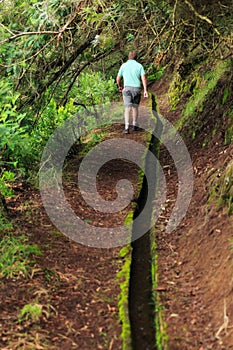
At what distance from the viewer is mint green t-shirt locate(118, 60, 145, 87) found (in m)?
11.9

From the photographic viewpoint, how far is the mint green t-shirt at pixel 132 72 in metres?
11.9

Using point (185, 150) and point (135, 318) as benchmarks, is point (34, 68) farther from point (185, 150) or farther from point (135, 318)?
point (135, 318)

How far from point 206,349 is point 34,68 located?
6136mm

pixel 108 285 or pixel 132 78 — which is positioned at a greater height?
pixel 132 78

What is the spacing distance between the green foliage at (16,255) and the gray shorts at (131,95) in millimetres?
6034

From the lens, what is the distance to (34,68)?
9578 millimetres

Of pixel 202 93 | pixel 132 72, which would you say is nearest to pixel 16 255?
pixel 202 93

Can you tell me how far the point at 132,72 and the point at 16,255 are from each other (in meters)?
6.48

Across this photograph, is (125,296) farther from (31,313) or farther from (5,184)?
(5,184)

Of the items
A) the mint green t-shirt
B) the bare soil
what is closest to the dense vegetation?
the bare soil

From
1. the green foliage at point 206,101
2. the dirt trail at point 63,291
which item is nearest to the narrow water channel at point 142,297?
the dirt trail at point 63,291

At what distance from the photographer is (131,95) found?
1230cm

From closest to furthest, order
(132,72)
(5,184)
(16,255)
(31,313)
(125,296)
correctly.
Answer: (31,313)
(125,296)
(16,255)
(5,184)
(132,72)

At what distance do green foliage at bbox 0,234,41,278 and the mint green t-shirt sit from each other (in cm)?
601
